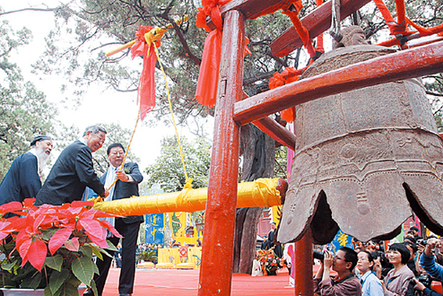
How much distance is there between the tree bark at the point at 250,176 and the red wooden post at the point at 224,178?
4.39m

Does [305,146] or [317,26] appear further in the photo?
[317,26]

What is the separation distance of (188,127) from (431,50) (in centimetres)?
730

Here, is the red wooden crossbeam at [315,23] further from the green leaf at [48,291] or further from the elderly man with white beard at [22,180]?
the elderly man with white beard at [22,180]

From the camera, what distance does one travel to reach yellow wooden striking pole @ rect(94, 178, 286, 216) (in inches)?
83.7

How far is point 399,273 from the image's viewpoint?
9.86 ft

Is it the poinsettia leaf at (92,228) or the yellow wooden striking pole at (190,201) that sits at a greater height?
the yellow wooden striking pole at (190,201)

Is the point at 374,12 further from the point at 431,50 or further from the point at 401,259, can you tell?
the point at 431,50

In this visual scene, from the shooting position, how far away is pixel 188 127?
822cm

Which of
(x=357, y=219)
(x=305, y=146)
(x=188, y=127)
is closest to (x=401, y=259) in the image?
(x=305, y=146)

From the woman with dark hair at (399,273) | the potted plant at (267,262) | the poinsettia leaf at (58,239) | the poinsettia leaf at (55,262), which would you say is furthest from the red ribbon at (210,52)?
the potted plant at (267,262)

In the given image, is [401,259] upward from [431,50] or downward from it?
downward

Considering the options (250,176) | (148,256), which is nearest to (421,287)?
(250,176)

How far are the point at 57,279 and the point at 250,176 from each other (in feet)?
15.8

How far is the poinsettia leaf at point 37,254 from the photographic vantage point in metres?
1.30
